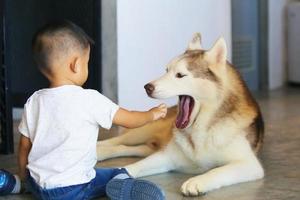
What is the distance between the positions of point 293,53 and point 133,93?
2553mm

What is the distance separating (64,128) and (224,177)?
637 millimetres

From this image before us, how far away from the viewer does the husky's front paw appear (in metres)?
2.07

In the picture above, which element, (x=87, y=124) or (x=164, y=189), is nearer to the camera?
(x=87, y=124)

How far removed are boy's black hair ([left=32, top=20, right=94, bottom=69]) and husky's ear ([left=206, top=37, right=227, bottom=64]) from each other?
1.92ft

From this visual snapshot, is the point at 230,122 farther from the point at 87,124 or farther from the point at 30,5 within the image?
the point at 30,5

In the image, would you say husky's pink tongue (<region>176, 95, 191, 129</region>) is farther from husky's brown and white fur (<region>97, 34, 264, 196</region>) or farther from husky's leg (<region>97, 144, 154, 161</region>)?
husky's leg (<region>97, 144, 154, 161</region>)

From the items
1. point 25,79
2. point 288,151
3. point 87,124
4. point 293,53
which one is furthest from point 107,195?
point 293,53

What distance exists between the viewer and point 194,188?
2.07 meters

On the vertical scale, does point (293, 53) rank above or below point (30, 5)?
below

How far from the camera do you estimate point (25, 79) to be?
3.80 metres

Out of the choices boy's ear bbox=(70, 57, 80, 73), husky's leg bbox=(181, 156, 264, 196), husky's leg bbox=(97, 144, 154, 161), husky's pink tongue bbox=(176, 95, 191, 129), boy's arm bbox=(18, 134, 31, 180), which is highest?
boy's ear bbox=(70, 57, 80, 73)

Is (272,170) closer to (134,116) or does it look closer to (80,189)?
(134,116)

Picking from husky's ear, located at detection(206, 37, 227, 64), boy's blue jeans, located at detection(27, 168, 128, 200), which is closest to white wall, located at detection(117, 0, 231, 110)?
husky's ear, located at detection(206, 37, 227, 64)

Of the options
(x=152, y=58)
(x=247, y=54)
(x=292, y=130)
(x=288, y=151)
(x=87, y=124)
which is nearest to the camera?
(x=87, y=124)
